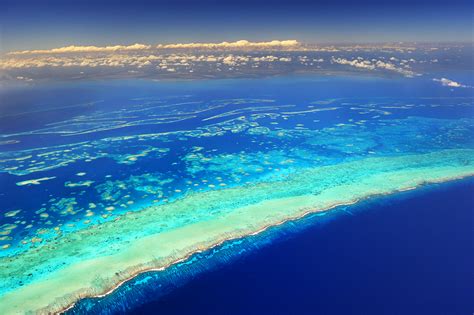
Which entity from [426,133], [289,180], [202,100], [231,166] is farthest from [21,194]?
[202,100]

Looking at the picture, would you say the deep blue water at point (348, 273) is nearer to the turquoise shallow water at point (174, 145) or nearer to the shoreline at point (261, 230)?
the shoreline at point (261, 230)

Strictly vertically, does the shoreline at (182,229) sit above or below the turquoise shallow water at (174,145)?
below

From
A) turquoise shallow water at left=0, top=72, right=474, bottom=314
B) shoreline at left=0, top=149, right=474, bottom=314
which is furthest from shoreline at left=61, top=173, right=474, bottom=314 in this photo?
turquoise shallow water at left=0, top=72, right=474, bottom=314

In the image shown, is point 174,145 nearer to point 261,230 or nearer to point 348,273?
point 261,230

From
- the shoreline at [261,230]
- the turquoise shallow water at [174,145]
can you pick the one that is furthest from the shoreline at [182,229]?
the turquoise shallow water at [174,145]

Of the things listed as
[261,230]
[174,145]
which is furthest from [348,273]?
[174,145]

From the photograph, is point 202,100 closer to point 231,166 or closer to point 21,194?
point 231,166
